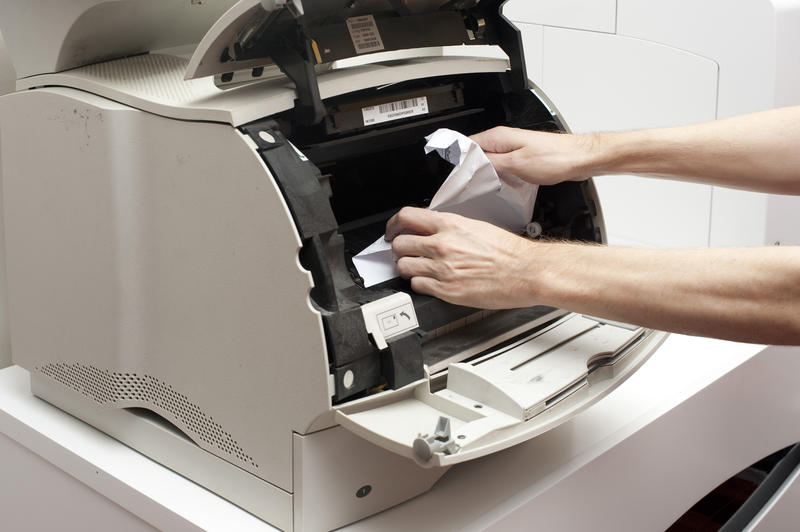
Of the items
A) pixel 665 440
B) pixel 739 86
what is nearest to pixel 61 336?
pixel 665 440

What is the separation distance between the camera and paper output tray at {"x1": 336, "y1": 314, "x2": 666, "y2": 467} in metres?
0.82

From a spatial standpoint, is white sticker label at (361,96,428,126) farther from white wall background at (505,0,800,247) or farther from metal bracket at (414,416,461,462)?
white wall background at (505,0,800,247)

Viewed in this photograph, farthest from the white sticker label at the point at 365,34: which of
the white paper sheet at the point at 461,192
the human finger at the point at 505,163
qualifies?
the human finger at the point at 505,163

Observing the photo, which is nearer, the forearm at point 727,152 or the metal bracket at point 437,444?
the metal bracket at point 437,444

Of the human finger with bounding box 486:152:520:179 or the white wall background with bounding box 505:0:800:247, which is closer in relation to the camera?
the human finger with bounding box 486:152:520:179

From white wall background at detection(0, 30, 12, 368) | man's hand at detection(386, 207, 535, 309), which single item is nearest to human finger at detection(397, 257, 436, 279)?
man's hand at detection(386, 207, 535, 309)

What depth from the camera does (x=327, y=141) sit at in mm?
1045

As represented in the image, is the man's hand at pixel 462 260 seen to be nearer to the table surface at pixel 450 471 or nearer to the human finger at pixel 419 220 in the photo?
the human finger at pixel 419 220

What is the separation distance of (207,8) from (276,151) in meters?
0.39

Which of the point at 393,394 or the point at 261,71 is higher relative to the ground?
the point at 261,71

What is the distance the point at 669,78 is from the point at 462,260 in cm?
73

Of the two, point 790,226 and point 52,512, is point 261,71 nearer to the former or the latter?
point 52,512

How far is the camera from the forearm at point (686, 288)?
94cm

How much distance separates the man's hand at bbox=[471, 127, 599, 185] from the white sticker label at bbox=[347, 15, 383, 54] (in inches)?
9.0
